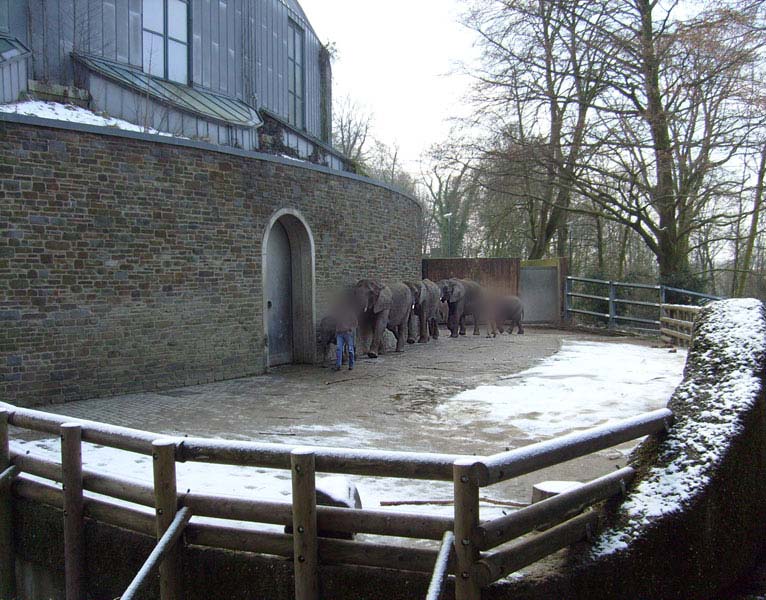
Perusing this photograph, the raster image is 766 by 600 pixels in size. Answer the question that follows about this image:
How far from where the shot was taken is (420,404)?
9.46 m

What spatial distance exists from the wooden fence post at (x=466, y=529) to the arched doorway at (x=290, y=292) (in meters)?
10.2

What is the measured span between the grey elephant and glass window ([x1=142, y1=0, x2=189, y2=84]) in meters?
6.71

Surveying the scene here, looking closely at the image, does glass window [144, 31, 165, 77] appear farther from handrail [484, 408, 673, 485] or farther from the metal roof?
handrail [484, 408, 673, 485]

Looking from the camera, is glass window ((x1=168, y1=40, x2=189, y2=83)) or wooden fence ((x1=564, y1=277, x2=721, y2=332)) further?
wooden fence ((x1=564, y1=277, x2=721, y2=332))

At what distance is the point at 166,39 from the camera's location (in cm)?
1597

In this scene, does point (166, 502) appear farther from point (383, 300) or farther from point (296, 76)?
point (296, 76)

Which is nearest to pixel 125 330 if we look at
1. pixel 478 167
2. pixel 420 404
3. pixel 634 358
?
pixel 420 404

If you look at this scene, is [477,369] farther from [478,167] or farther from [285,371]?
[478,167]

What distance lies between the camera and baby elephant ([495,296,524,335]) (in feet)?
68.1

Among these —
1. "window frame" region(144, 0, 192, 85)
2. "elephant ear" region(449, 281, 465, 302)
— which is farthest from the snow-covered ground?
"window frame" region(144, 0, 192, 85)

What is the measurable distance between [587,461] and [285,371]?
763cm

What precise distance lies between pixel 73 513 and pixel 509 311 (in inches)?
674

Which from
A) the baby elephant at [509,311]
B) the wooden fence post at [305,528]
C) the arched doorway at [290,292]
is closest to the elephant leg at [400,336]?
the arched doorway at [290,292]

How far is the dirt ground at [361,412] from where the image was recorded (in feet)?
21.6
